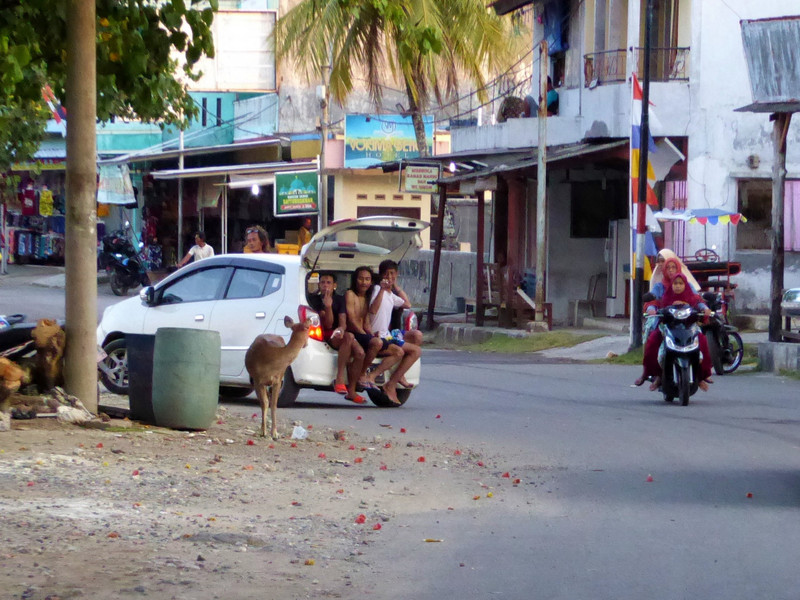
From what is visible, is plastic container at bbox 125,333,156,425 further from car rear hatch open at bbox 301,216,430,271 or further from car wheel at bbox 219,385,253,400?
car wheel at bbox 219,385,253,400

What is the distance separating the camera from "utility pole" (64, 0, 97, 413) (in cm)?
1029

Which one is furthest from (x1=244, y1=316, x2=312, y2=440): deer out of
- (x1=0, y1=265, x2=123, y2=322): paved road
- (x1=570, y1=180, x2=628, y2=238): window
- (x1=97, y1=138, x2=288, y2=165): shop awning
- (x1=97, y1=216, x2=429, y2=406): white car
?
(x1=97, y1=138, x2=288, y2=165): shop awning

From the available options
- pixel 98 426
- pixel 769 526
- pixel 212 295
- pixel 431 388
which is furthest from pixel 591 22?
pixel 769 526

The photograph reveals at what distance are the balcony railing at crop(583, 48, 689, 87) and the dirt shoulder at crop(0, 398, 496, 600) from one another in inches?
591

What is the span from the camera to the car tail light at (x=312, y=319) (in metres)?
12.8

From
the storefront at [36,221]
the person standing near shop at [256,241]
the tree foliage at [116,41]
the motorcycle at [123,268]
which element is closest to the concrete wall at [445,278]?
the motorcycle at [123,268]

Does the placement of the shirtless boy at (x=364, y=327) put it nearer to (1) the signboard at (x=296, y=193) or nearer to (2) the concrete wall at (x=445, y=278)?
(2) the concrete wall at (x=445, y=278)

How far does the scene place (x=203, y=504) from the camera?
775 cm

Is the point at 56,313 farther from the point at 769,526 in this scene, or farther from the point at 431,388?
the point at 769,526

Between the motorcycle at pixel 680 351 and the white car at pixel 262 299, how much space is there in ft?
9.06

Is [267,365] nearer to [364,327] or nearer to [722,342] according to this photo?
[364,327]

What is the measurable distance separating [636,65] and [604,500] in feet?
57.4

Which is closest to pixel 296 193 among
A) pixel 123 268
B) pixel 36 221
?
pixel 123 268

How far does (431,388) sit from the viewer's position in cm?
1622
